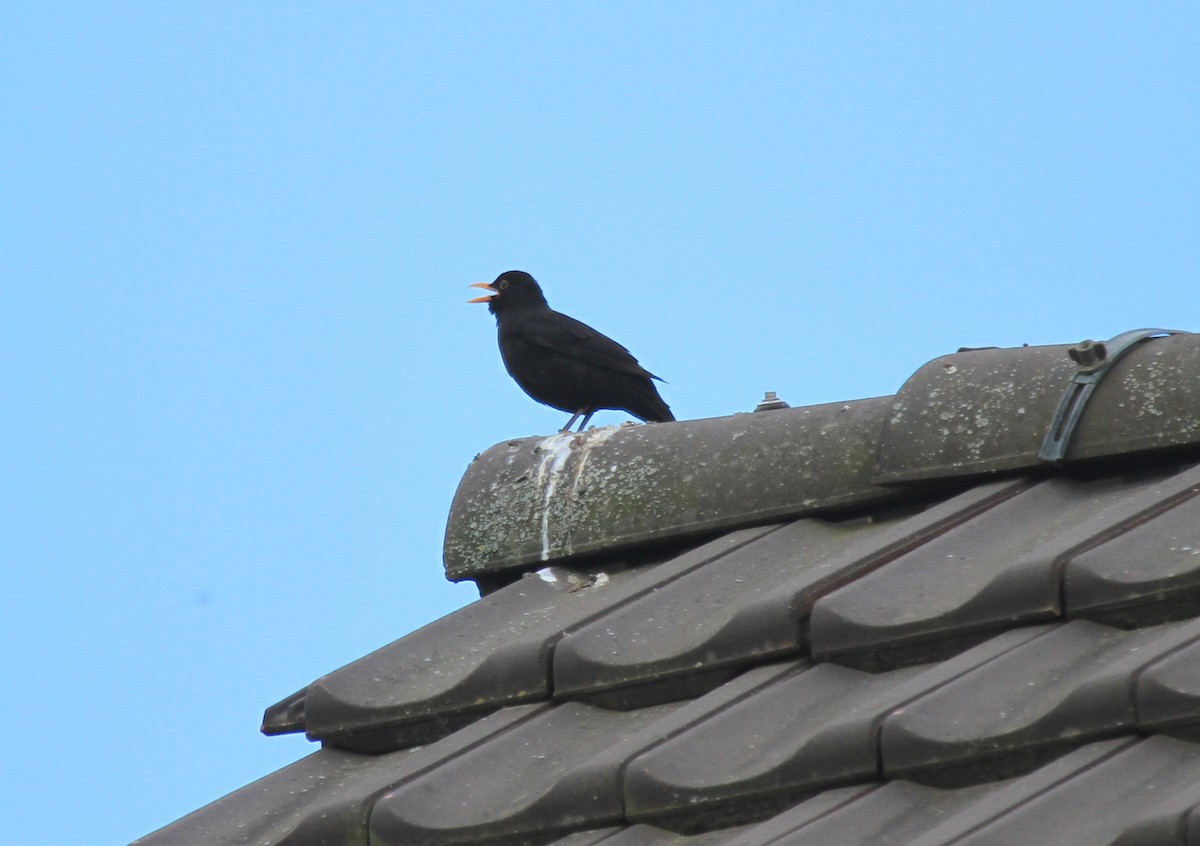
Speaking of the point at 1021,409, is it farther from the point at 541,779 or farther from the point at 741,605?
the point at 541,779

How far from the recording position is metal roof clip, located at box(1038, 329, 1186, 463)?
2.60 metres

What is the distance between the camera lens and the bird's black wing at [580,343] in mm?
7484

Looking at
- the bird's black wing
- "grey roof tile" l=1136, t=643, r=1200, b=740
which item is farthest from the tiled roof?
the bird's black wing

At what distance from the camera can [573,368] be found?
7.48 m

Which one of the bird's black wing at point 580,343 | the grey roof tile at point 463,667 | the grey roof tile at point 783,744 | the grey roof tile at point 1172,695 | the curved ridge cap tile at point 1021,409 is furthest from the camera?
the bird's black wing at point 580,343

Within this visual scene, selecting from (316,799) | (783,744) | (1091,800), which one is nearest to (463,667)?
(316,799)

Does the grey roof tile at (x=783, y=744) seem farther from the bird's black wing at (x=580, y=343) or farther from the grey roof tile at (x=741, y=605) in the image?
the bird's black wing at (x=580, y=343)

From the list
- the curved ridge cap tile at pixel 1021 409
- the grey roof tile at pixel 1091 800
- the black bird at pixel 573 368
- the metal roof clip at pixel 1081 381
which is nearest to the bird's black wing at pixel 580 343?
the black bird at pixel 573 368

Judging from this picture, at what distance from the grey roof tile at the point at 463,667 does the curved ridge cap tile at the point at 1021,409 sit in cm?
33

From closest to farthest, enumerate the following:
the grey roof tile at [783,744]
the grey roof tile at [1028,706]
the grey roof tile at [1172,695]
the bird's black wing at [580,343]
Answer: the grey roof tile at [1172,695]
the grey roof tile at [1028,706]
the grey roof tile at [783,744]
the bird's black wing at [580,343]

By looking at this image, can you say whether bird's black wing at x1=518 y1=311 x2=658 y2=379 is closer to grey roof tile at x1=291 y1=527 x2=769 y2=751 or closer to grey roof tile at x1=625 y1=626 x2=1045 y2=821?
grey roof tile at x1=291 y1=527 x2=769 y2=751

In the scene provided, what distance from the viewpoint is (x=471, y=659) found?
2.84 metres

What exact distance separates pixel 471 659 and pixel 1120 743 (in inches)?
50.1

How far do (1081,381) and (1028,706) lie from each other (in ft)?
2.69
